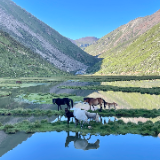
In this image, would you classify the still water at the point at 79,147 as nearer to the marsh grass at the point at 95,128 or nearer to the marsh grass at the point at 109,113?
the marsh grass at the point at 95,128

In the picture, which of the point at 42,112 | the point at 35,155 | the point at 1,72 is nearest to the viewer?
the point at 35,155

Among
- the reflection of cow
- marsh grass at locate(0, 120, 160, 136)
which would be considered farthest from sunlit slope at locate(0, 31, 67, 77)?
the reflection of cow

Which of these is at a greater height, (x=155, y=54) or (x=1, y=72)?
(x=155, y=54)

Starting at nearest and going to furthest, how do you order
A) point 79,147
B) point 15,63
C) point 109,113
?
point 79,147 < point 109,113 < point 15,63

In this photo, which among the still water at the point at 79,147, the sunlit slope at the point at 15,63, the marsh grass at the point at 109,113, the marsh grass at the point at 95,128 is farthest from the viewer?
the sunlit slope at the point at 15,63

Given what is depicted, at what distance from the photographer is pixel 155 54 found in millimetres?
153625

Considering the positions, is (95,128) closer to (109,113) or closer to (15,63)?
(109,113)

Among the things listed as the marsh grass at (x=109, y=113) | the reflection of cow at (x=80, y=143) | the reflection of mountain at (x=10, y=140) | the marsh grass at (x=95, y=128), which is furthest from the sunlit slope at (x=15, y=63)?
the reflection of cow at (x=80, y=143)

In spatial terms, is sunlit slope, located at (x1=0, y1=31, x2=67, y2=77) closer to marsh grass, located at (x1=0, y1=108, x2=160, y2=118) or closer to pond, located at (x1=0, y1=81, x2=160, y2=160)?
marsh grass, located at (x1=0, y1=108, x2=160, y2=118)

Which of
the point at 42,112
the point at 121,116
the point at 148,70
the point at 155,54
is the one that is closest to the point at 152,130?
the point at 121,116

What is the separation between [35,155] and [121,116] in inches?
472

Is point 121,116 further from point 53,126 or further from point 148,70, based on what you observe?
point 148,70

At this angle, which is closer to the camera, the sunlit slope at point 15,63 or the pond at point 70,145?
the pond at point 70,145

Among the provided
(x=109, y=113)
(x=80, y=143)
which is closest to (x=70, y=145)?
(x=80, y=143)
